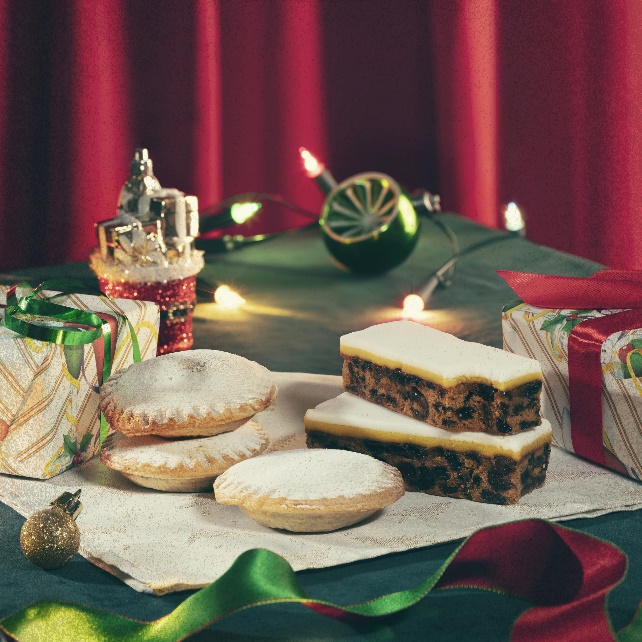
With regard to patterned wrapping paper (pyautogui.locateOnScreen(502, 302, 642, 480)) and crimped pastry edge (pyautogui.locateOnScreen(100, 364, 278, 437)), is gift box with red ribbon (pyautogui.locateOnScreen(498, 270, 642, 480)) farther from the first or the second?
crimped pastry edge (pyautogui.locateOnScreen(100, 364, 278, 437))

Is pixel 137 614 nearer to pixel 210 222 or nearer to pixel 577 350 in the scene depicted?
pixel 577 350

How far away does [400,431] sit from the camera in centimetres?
108

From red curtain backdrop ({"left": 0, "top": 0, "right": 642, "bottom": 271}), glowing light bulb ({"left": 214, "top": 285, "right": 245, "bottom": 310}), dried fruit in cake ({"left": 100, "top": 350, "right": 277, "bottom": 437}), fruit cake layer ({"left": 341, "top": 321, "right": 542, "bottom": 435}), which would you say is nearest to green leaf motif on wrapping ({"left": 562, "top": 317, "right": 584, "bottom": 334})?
fruit cake layer ({"left": 341, "top": 321, "right": 542, "bottom": 435})

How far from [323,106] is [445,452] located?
1730 millimetres

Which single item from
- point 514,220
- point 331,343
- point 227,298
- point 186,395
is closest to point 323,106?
point 514,220

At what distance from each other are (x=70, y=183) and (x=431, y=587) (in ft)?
5.46

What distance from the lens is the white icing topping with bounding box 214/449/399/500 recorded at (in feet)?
3.16

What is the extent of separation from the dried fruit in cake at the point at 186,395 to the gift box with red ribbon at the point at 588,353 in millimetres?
312

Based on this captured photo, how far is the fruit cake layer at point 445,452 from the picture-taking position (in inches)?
41.0

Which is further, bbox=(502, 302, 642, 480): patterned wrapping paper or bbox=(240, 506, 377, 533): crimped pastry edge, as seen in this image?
bbox=(502, 302, 642, 480): patterned wrapping paper

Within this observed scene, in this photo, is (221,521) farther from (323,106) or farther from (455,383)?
(323,106)

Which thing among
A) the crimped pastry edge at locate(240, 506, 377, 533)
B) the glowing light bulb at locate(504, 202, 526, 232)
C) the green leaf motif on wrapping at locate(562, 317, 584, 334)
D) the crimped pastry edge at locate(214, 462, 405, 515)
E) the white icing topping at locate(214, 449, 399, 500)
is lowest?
the crimped pastry edge at locate(240, 506, 377, 533)

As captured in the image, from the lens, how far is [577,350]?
1128 mm

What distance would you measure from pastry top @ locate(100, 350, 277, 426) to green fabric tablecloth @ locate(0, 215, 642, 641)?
121mm
